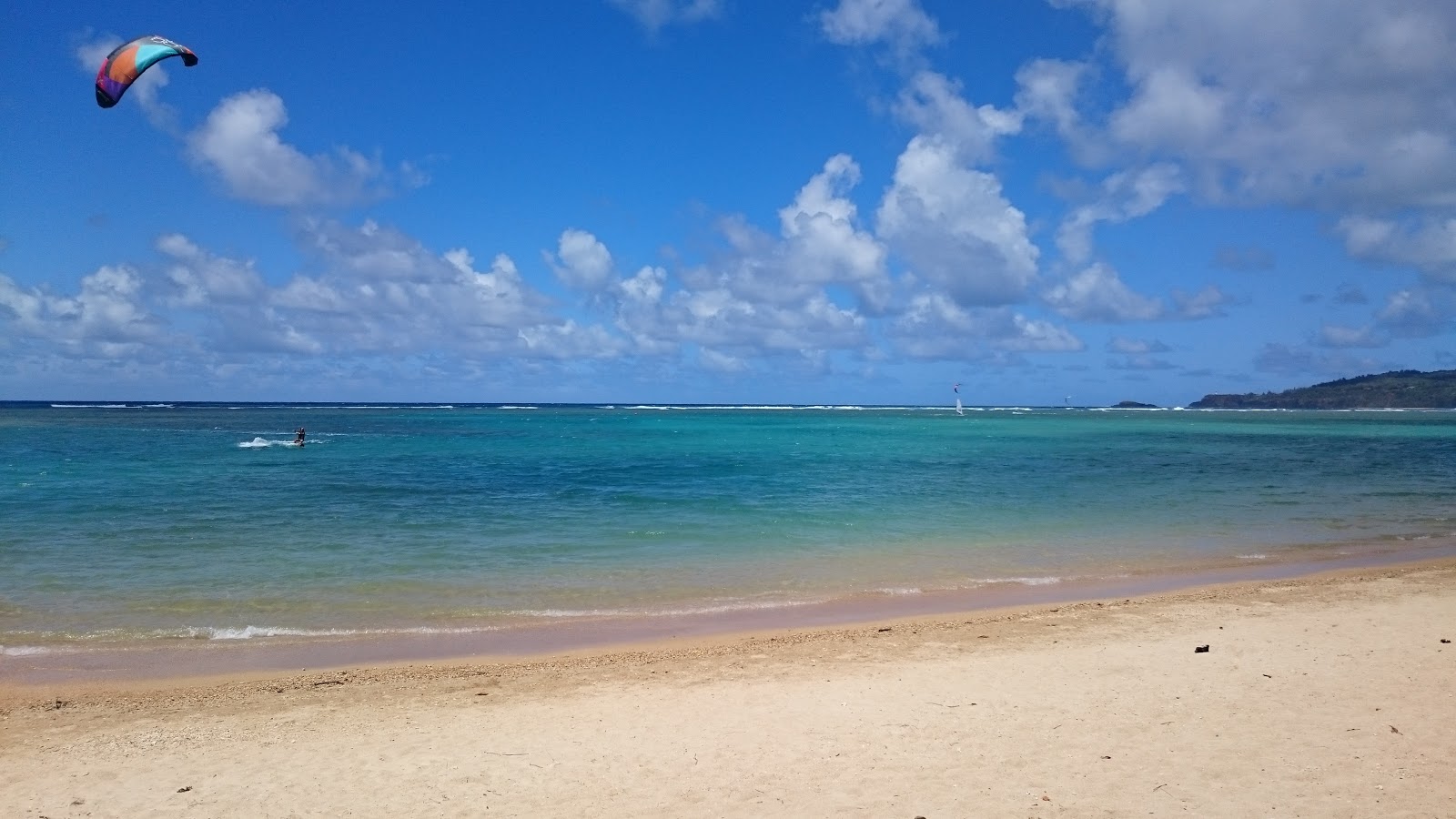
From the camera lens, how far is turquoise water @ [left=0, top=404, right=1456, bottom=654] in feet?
39.2

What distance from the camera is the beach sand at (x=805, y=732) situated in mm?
5664

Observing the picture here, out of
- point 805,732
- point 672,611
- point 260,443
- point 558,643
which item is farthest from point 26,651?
point 260,443

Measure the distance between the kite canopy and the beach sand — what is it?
24.7 feet

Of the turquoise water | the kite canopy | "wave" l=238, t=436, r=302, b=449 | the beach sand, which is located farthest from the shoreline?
"wave" l=238, t=436, r=302, b=449

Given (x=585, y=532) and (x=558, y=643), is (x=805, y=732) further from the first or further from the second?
→ (x=585, y=532)

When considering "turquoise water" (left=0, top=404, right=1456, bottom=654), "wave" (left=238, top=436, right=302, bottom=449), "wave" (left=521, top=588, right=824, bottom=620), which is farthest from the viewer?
"wave" (left=238, top=436, right=302, bottom=449)

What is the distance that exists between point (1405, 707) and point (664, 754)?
631 centimetres

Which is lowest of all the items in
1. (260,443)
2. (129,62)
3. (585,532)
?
(585,532)

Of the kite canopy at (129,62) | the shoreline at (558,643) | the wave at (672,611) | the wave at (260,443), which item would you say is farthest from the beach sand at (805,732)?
the wave at (260,443)

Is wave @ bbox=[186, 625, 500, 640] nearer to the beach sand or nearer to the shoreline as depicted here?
the shoreline

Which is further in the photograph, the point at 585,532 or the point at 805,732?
the point at 585,532

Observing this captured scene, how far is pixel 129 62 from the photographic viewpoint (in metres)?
11.4

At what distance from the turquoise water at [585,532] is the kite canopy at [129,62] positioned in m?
7.00

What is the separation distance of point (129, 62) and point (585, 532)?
11.1 m
